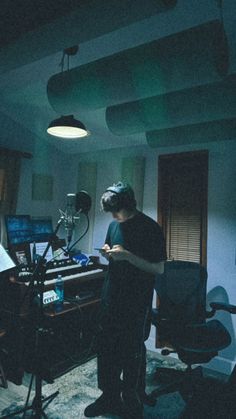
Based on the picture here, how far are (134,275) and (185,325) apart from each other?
Result: 852mm

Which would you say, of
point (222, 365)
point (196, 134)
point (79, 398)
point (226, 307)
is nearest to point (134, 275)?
point (226, 307)

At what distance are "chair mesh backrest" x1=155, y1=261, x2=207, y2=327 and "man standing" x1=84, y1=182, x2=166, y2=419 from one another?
2.11 feet

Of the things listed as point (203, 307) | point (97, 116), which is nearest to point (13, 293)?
point (203, 307)

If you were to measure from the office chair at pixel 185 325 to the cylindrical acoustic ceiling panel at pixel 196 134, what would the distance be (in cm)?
132

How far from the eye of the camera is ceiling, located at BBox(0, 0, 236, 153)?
1.54m

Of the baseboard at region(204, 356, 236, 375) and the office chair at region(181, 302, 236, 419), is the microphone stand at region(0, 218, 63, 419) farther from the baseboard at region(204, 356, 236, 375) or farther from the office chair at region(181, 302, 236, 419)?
the baseboard at region(204, 356, 236, 375)

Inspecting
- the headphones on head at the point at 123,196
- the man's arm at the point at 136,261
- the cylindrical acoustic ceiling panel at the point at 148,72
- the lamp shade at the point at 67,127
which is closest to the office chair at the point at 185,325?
the man's arm at the point at 136,261

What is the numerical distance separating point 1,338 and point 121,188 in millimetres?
2015

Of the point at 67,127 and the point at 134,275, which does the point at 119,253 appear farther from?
the point at 67,127

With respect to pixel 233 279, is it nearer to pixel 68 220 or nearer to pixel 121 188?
pixel 121 188

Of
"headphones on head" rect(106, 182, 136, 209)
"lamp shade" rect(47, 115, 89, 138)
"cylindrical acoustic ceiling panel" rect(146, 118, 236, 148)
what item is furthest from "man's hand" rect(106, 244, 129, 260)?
"cylindrical acoustic ceiling panel" rect(146, 118, 236, 148)

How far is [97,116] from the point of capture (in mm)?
3885

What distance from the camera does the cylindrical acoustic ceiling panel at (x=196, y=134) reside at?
3148 millimetres

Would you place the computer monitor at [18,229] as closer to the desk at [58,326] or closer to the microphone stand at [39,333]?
the desk at [58,326]
